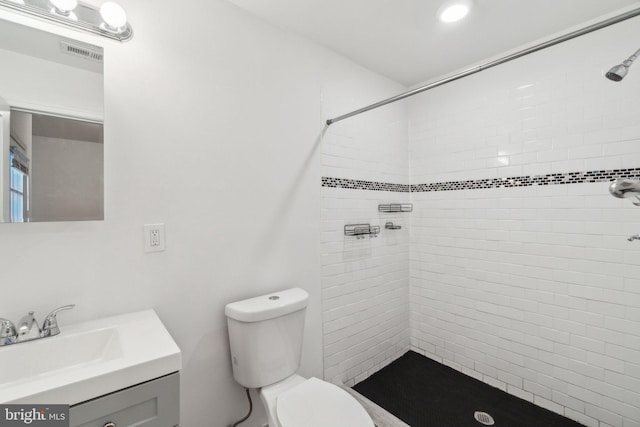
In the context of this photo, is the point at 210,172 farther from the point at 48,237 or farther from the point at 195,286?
the point at 48,237

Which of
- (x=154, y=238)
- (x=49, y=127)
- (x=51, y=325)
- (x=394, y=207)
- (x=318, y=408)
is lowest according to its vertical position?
(x=318, y=408)

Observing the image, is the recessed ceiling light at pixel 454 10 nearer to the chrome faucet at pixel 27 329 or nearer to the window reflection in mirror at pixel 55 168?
the window reflection in mirror at pixel 55 168

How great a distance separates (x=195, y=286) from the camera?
149 cm

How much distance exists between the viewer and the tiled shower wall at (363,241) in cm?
211

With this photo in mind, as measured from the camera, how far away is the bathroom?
1317mm

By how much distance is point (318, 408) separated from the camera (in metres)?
1.32

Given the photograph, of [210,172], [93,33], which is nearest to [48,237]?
[210,172]

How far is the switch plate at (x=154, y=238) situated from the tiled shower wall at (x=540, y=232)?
212 cm

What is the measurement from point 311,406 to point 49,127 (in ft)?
5.19

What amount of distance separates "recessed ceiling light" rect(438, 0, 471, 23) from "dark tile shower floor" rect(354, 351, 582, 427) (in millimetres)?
2492

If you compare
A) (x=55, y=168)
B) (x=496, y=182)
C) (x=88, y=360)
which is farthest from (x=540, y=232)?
(x=55, y=168)

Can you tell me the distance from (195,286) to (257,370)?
53cm

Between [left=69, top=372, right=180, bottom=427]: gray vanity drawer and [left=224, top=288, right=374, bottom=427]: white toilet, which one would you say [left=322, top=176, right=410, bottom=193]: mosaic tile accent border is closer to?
[left=224, top=288, right=374, bottom=427]: white toilet

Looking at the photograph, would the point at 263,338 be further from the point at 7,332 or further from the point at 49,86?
the point at 49,86
